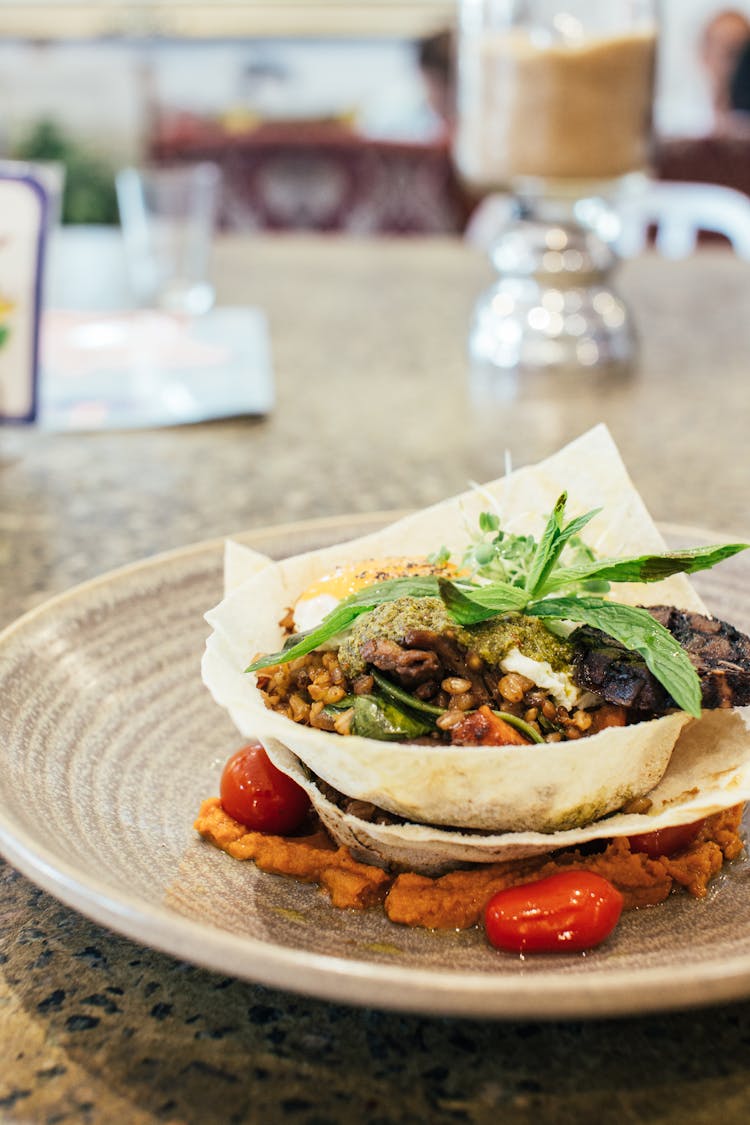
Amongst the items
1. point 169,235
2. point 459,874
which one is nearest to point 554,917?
point 459,874

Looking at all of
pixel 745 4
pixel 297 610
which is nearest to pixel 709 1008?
pixel 297 610

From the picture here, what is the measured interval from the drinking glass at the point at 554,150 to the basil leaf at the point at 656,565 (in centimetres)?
150

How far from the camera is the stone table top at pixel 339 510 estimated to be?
2.26 ft

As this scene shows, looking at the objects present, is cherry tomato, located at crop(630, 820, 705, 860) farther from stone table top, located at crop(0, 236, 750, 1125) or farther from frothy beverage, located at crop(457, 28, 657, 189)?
frothy beverage, located at crop(457, 28, 657, 189)

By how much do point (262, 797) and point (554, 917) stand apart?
A: 250mm

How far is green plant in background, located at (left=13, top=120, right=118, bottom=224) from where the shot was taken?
20.3 feet

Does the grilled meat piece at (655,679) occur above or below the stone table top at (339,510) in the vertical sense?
above

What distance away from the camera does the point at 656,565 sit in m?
0.91

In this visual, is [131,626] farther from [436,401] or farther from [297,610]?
[436,401]

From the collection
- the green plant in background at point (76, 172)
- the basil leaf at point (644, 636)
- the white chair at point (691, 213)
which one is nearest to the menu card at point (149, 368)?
the basil leaf at point (644, 636)

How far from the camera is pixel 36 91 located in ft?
26.7

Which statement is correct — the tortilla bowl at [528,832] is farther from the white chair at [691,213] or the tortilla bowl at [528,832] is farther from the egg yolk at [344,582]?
the white chair at [691,213]

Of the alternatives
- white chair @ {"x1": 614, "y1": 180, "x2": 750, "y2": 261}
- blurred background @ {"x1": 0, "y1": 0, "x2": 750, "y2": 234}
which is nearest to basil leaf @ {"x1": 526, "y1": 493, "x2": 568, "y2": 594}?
white chair @ {"x1": 614, "y1": 180, "x2": 750, "y2": 261}

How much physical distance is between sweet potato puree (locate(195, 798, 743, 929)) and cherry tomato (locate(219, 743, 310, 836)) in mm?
20
